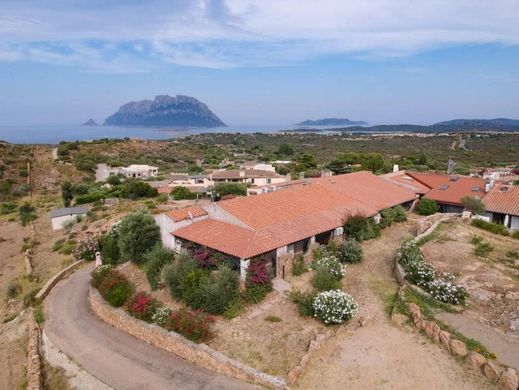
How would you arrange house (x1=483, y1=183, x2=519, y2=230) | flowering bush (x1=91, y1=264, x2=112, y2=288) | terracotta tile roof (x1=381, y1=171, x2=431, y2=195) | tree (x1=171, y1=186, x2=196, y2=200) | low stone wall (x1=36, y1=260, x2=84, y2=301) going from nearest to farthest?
flowering bush (x1=91, y1=264, x2=112, y2=288), low stone wall (x1=36, y1=260, x2=84, y2=301), house (x1=483, y1=183, x2=519, y2=230), terracotta tile roof (x1=381, y1=171, x2=431, y2=195), tree (x1=171, y1=186, x2=196, y2=200)

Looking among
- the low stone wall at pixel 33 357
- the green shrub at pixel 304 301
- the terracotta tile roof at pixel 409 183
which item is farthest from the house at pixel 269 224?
the terracotta tile roof at pixel 409 183

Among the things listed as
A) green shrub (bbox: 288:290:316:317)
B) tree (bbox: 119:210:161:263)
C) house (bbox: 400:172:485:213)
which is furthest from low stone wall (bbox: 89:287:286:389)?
house (bbox: 400:172:485:213)

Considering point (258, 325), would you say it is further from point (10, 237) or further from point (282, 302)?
point (10, 237)

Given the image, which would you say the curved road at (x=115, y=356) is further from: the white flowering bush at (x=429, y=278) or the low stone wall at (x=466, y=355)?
the white flowering bush at (x=429, y=278)

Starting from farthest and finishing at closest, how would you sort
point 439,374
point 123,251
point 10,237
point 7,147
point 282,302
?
point 7,147 < point 10,237 < point 123,251 < point 282,302 < point 439,374

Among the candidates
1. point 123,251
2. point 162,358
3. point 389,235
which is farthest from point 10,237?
point 389,235

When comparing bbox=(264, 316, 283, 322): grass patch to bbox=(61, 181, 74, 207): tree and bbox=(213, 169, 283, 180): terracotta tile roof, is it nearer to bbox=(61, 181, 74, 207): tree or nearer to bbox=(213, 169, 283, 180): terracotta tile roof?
bbox=(213, 169, 283, 180): terracotta tile roof

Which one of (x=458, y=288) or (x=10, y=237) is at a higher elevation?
(x=458, y=288)
